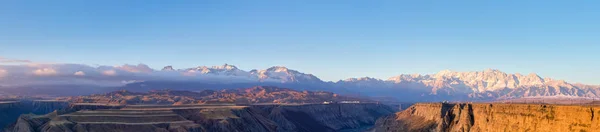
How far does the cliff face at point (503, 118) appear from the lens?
292 ft

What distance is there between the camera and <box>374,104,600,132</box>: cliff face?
89000mm

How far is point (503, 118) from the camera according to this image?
115562 mm

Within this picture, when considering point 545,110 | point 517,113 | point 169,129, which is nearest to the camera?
point 545,110

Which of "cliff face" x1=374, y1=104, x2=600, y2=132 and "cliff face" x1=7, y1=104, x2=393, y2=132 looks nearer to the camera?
"cliff face" x1=374, y1=104, x2=600, y2=132

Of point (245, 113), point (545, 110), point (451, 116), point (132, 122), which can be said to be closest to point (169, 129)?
point (132, 122)

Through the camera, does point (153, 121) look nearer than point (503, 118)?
No

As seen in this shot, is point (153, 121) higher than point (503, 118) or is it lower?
lower

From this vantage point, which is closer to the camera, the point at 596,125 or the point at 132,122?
the point at 596,125

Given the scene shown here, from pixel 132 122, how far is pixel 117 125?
8.99 metres

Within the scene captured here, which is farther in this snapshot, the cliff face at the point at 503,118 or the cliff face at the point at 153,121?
the cliff face at the point at 153,121

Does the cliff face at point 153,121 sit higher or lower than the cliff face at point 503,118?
lower

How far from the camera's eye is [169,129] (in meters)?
155

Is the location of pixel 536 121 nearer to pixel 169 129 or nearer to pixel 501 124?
pixel 501 124

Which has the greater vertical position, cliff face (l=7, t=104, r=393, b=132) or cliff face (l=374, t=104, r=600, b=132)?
cliff face (l=374, t=104, r=600, b=132)
